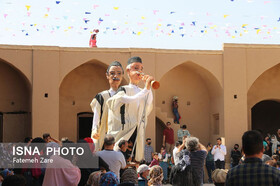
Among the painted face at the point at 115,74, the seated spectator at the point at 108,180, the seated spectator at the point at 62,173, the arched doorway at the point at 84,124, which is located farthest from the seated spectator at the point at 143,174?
the arched doorway at the point at 84,124

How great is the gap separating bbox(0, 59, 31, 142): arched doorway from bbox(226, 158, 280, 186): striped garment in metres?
15.9

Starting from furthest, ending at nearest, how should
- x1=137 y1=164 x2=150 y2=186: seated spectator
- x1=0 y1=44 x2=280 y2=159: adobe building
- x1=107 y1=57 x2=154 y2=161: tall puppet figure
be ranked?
x1=0 y1=44 x2=280 y2=159: adobe building, x1=107 y1=57 x2=154 y2=161: tall puppet figure, x1=137 y1=164 x2=150 y2=186: seated spectator

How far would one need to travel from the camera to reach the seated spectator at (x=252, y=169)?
13.8 ft

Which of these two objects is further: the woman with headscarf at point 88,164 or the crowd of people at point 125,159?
the woman with headscarf at point 88,164

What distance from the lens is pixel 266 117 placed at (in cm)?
2423

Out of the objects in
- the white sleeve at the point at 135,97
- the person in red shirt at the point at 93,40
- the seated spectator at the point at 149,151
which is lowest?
the seated spectator at the point at 149,151

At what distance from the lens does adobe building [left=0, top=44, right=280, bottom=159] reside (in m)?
18.6

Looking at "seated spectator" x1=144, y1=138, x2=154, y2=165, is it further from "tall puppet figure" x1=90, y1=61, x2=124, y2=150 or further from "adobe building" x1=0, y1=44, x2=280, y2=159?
"tall puppet figure" x1=90, y1=61, x2=124, y2=150

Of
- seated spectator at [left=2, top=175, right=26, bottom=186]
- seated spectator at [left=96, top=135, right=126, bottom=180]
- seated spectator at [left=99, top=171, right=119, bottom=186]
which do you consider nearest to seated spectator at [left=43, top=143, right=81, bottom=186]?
seated spectator at [left=96, top=135, right=126, bottom=180]

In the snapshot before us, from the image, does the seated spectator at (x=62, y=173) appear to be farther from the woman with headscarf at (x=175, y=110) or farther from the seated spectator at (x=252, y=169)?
the woman with headscarf at (x=175, y=110)

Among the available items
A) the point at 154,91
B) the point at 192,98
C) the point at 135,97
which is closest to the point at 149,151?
the point at 154,91

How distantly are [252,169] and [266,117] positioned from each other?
2056 centimetres

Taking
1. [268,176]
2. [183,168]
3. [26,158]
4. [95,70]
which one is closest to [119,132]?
[26,158]

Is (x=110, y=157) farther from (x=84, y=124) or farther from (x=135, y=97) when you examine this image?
(x=84, y=124)
